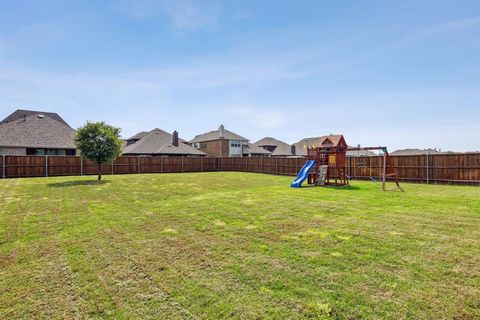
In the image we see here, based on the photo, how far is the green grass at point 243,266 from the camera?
2969 millimetres

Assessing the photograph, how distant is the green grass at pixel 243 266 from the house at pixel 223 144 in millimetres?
41437

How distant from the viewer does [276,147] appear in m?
57.9

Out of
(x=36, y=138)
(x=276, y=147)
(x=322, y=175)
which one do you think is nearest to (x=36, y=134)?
(x=36, y=138)

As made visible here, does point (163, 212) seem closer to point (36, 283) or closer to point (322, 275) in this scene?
point (36, 283)

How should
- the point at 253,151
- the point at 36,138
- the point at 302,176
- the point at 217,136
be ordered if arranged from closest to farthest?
the point at 302,176 → the point at 36,138 → the point at 217,136 → the point at 253,151

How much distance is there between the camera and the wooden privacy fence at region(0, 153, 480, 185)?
1612 cm

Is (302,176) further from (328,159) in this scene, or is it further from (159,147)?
(159,147)

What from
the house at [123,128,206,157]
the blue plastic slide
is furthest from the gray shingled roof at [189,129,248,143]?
the blue plastic slide

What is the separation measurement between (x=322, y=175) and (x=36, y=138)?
28.7 m

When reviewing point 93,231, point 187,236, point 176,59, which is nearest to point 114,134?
point 176,59

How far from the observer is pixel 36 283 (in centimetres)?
364

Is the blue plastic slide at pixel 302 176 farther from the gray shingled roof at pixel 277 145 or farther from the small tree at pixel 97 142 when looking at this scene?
the gray shingled roof at pixel 277 145

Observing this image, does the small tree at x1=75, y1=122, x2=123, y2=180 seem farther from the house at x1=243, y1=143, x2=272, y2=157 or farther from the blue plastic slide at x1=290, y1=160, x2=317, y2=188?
the house at x1=243, y1=143, x2=272, y2=157

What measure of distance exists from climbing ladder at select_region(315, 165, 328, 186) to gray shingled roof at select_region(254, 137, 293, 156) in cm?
3794
